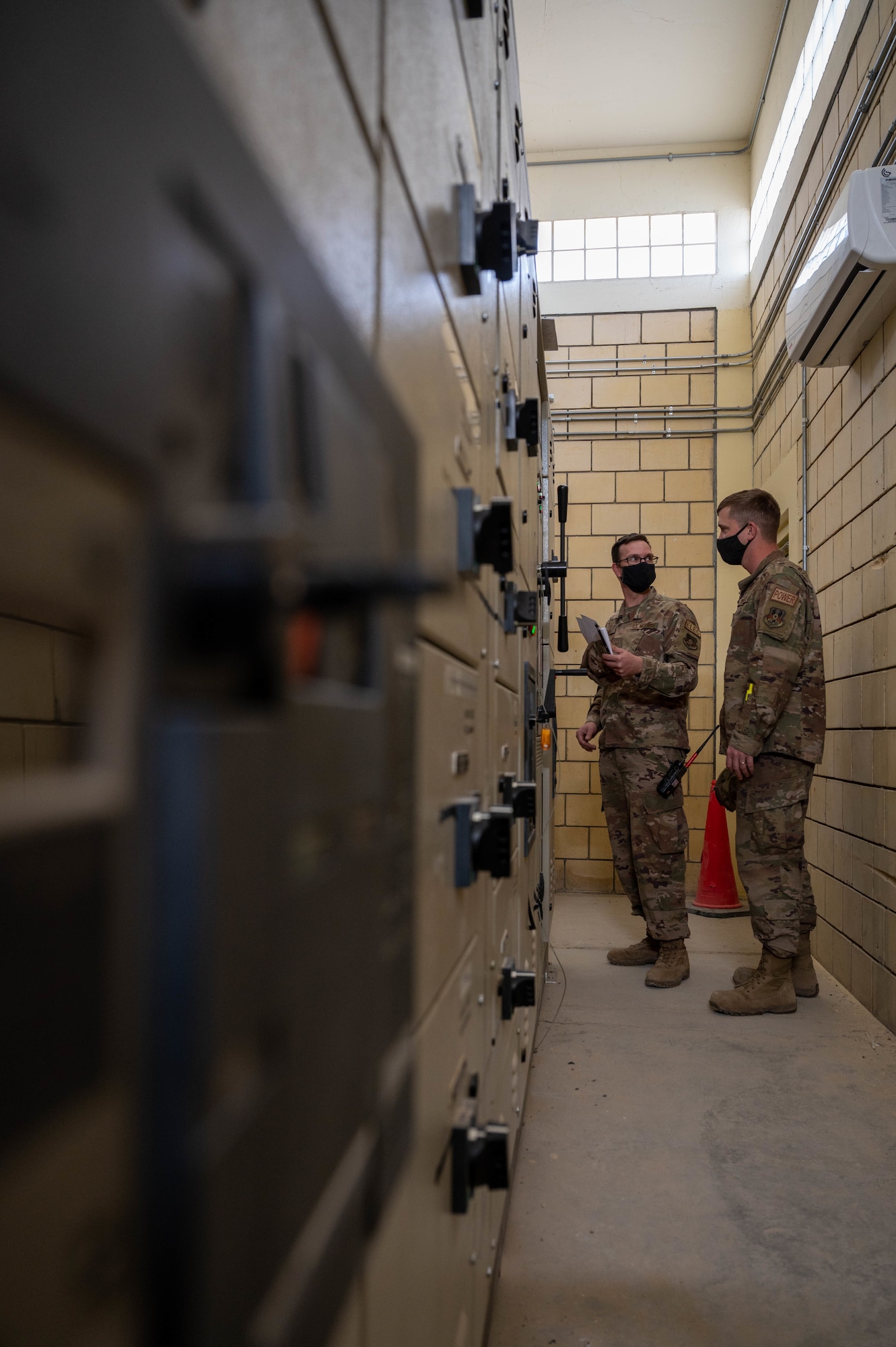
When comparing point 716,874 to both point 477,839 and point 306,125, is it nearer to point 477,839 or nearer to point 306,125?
point 477,839

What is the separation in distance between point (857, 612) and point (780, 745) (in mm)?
494

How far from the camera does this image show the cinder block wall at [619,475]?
14.3 feet

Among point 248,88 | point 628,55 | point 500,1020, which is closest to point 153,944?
point 248,88

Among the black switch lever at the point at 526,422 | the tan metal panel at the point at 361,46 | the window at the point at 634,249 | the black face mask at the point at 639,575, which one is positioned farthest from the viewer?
the window at the point at 634,249

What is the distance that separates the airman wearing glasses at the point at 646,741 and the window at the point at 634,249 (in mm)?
1996

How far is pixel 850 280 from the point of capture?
2.38 metres

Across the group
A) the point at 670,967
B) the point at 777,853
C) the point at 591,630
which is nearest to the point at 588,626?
the point at 591,630

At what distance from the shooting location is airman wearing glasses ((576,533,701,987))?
9.51ft

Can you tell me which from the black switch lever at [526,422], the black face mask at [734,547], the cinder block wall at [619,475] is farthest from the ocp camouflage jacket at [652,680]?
the black switch lever at [526,422]

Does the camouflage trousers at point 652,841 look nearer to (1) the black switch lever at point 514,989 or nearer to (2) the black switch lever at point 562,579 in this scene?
(2) the black switch lever at point 562,579

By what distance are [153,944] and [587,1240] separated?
5.08 feet

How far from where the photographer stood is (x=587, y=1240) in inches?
56.2

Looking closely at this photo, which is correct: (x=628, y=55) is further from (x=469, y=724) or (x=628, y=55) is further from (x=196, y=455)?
(x=196, y=455)

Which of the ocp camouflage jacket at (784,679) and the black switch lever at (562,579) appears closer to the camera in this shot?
the ocp camouflage jacket at (784,679)
